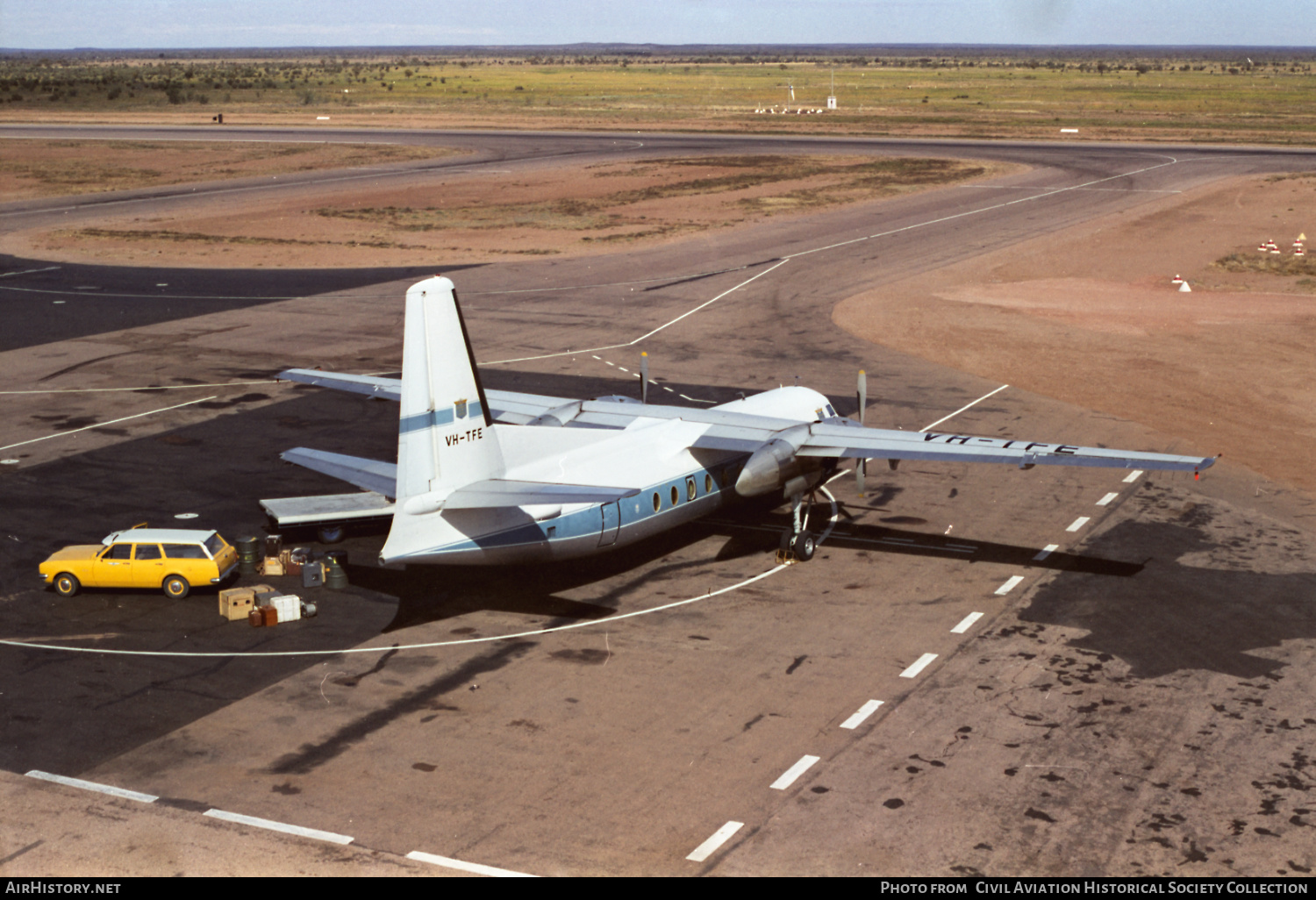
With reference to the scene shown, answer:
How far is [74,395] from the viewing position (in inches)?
1889

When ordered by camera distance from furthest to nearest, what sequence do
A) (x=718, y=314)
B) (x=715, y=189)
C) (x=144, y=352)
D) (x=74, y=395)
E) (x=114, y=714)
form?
(x=715, y=189) < (x=718, y=314) < (x=144, y=352) < (x=74, y=395) < (x=114, y=714)

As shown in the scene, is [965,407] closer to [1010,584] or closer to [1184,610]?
[1010,584]

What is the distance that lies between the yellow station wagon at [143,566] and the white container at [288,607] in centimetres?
218

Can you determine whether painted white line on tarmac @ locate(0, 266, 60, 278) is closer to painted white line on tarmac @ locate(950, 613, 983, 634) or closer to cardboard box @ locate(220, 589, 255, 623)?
cardboard box @ locate(220, 589, 255, 623)

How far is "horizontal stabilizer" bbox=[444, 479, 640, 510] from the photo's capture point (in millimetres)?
25062

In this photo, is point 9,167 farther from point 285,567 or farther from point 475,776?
point 475,776

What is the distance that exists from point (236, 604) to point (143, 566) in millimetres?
2849

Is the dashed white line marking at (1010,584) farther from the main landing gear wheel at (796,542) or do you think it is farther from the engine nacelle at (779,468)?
the engine nacelle at (779,468)

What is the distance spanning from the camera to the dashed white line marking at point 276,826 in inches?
764

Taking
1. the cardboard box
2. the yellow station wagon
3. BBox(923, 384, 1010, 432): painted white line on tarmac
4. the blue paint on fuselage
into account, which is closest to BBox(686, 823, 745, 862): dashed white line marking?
the blue paint on fuselage

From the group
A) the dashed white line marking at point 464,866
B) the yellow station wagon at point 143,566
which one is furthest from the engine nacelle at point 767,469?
the dashed white line marking at point 464,866

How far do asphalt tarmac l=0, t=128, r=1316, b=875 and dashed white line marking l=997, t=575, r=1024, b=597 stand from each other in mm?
104

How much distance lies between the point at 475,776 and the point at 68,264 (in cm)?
6788

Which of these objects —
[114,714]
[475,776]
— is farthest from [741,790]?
[114,714]
